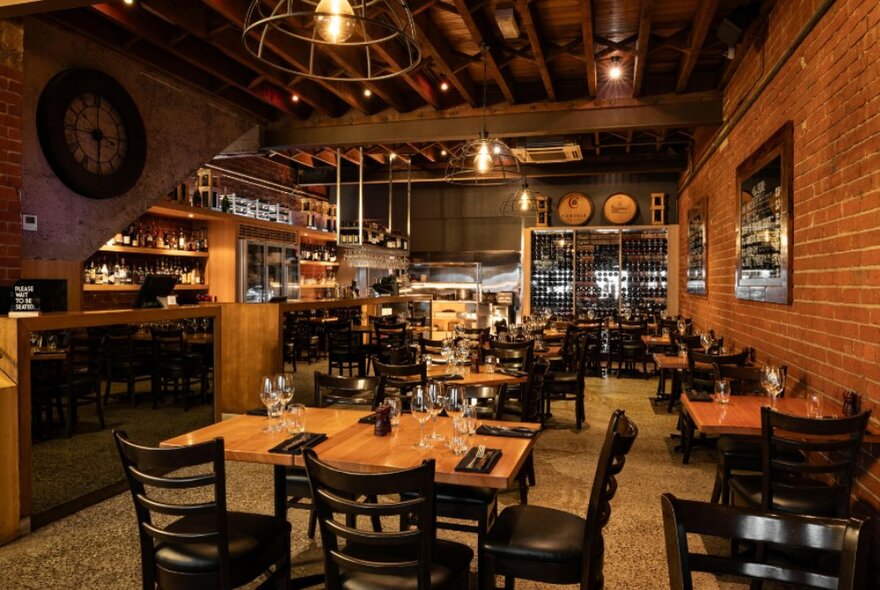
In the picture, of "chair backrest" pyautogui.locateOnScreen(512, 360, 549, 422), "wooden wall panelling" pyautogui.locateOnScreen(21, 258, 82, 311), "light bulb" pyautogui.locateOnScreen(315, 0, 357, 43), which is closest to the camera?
"light bulb" pyautogui.locateOnScreen(315, 0, 357, 43)

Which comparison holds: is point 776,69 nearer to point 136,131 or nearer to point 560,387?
point 560,387

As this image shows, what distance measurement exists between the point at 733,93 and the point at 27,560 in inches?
280

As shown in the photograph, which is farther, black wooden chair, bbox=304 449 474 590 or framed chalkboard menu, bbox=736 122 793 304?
framed chalkboard menu, bbox=736 122 793 304

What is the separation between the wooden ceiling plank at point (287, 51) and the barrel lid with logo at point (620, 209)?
585cm

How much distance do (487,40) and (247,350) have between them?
4.02 meters

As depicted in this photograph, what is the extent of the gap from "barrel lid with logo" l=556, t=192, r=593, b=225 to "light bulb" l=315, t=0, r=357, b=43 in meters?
10.2

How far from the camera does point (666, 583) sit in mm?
3154

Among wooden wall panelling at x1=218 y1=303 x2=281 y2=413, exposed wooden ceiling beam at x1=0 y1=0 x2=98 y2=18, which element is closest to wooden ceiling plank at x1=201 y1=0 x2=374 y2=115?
exposed wooden ceiling beam at x1=0 y1=0 x2=98 y2=18

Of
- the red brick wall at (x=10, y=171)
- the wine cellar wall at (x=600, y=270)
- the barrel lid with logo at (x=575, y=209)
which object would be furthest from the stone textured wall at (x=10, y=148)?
the barrel lid with logo at (x=575, y=209)

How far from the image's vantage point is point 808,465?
282 cm

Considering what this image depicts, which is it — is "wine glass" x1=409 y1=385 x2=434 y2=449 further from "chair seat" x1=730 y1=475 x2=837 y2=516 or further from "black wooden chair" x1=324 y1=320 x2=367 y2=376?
"black wooden chair" x1=324 y1=320 x2=367 y2=376

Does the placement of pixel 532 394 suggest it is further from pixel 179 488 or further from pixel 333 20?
pixel 333 20

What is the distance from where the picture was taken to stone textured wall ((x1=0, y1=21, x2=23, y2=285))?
509 centimetres

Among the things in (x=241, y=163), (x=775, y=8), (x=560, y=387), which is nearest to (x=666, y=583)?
(x=560, y=387)
